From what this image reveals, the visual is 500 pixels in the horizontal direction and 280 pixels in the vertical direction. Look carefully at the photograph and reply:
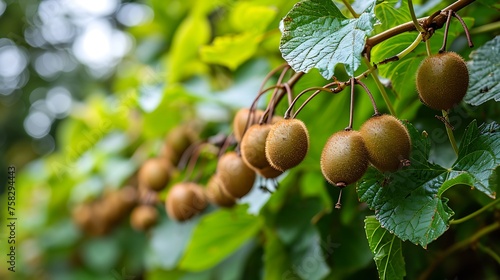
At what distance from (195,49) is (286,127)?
2.69 ft

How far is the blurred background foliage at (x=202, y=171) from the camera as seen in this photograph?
87 centimetres

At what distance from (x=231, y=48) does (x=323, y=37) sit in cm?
50

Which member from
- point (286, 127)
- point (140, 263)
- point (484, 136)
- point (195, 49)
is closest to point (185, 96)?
point (195, 49)

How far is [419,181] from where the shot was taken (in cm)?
56

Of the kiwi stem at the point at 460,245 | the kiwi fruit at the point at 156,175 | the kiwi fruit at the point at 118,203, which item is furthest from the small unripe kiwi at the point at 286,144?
the kiwi fruit at the point at 118,203

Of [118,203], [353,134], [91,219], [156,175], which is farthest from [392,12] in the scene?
[91,219]

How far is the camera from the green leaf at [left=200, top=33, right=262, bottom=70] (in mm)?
1001

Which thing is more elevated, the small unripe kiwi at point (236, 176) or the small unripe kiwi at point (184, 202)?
the small unripe kiwi at point (236, 176)

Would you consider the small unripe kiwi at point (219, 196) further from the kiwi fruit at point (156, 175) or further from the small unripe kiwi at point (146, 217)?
the small unripe kiwi at point (146, 217)

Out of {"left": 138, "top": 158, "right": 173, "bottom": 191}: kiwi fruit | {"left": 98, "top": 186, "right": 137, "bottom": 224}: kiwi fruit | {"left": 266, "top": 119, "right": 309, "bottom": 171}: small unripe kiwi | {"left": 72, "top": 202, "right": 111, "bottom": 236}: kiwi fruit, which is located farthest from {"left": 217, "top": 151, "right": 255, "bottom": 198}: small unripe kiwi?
{"left": 72, "top": 202, "right": 111, "bottom": 236}: kiwi fruit

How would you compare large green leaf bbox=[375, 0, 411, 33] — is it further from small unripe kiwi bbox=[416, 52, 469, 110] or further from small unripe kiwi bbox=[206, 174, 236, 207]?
small unripe kiwi bbox=[206, 174, 236, 207]

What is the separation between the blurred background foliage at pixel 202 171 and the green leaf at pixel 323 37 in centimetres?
21

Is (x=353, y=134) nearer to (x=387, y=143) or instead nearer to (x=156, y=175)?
(x=387, y=143)

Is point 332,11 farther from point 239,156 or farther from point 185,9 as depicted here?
point 185,9
